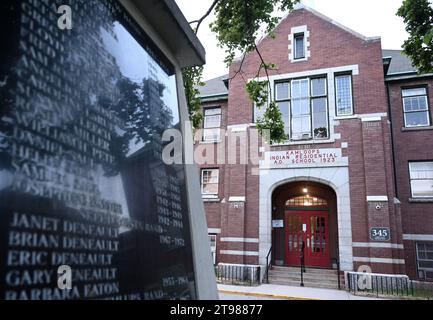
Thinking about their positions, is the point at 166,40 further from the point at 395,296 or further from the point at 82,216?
the point at 395,296

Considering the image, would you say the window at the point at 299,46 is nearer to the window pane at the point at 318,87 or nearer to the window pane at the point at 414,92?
the window pane at the point at 318,87

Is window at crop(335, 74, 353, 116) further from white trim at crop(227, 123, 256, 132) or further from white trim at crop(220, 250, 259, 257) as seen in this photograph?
white trim at crop(220, 250, 259, 257)

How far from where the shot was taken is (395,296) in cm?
1284

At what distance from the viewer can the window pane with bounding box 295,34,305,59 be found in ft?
59.2

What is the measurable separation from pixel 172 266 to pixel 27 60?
5.09 feet

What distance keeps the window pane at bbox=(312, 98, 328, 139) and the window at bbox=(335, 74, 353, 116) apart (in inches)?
25.9

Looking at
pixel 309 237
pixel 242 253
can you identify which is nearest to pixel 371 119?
pixel 309 237

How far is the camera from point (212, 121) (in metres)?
19.9

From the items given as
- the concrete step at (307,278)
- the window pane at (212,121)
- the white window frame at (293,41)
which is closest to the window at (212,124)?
the window pane at (212,121)

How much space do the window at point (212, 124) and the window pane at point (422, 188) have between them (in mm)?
9774

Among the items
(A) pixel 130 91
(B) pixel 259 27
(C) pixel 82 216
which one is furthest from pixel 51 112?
(B) pixel 259 27

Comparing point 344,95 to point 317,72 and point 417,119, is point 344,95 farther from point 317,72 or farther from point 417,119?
point 417,119

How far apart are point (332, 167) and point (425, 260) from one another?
5750 millimetres

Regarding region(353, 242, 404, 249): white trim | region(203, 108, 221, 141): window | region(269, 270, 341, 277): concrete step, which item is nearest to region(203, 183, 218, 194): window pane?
region(203, 108, 221, 141): window
